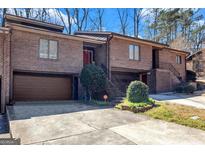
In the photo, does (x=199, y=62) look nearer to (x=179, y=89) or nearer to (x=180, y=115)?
(x=179, y=89)

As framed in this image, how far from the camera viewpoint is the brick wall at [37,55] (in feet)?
42.1

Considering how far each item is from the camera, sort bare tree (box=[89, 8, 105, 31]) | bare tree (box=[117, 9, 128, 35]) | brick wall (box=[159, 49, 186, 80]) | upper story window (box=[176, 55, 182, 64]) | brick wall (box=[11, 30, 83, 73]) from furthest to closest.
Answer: bare tree (box=[117, 9, 128, 35])
bare tree (box=[89, 8, 105, 31])
upper story window (box=[176, 55, 182, 64])
brick wall (box=[159, 49, 186, 80])
brick wall (box=[11, 30, 83, 73])

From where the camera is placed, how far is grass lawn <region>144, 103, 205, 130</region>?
312 inches

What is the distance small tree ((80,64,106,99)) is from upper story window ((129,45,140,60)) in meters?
4.66

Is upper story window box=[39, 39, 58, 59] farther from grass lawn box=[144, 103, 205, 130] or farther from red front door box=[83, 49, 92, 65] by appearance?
grass lawn box=[144, 103, 205, 130]

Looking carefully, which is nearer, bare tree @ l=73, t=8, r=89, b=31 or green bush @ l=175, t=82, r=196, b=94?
green bush @ l=175, t=82, r=196, b=94

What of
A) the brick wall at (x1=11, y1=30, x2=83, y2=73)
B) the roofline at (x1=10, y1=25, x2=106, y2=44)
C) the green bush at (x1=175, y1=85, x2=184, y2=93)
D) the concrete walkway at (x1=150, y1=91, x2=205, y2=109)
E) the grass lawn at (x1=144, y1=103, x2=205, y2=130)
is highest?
the roofline at (x1=10, y1=25, x2=106, y2=44)

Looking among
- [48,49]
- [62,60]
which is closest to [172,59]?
[62,60]

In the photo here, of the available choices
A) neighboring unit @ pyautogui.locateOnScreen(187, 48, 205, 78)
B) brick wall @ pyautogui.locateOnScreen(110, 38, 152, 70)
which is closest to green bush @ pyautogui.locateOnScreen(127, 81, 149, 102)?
brick wall @ pyautogui.locateOnScreen(110, 38, 152, 70)

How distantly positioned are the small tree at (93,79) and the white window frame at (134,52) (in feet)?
15.1

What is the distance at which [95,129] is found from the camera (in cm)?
729

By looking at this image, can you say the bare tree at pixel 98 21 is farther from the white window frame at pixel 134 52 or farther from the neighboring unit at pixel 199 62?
the neighboring unit at pixel 199 62

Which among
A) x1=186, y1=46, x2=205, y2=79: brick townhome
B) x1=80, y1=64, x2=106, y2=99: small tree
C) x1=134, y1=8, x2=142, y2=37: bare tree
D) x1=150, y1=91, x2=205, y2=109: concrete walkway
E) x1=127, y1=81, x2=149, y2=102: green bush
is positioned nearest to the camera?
x1=127, y1=81, x2=149, y2=102: green bush
